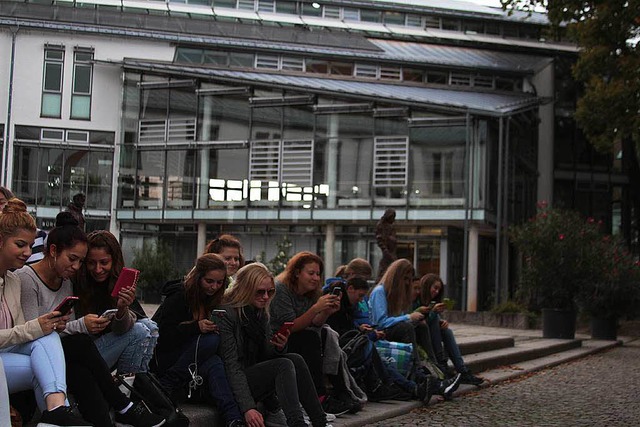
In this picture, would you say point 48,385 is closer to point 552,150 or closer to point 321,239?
point 321,239

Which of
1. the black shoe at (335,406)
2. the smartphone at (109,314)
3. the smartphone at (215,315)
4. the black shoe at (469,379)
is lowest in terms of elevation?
the black shoe at (469,379)

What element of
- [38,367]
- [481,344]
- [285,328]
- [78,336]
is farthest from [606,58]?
[38,367]

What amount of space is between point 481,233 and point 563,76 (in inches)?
558

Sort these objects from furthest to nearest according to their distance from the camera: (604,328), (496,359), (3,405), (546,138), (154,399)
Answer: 1. (546,138)
2. (604,328)
3. (496,359)
4. (154,399)
5. (3,405)

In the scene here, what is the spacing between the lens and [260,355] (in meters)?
7.79

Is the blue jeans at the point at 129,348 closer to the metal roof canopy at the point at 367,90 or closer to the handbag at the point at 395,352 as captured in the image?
the handbag at the point at 395,352

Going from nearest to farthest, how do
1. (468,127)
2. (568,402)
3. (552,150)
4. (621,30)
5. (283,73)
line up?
(568,402) < (621,30) < (468,127) < (283,73) < (552,150)

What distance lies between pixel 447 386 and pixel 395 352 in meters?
0.85

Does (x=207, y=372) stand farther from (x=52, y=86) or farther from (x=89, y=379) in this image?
(x=52, y=86)

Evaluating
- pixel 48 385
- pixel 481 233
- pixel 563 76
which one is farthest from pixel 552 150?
pixel 48 385

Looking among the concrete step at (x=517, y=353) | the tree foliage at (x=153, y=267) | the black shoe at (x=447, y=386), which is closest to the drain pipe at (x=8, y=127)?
the tree foliage at (x=153, y=267)

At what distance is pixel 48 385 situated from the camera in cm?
575

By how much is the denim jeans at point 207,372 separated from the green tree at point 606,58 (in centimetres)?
1639

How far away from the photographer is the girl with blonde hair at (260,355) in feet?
24.5
